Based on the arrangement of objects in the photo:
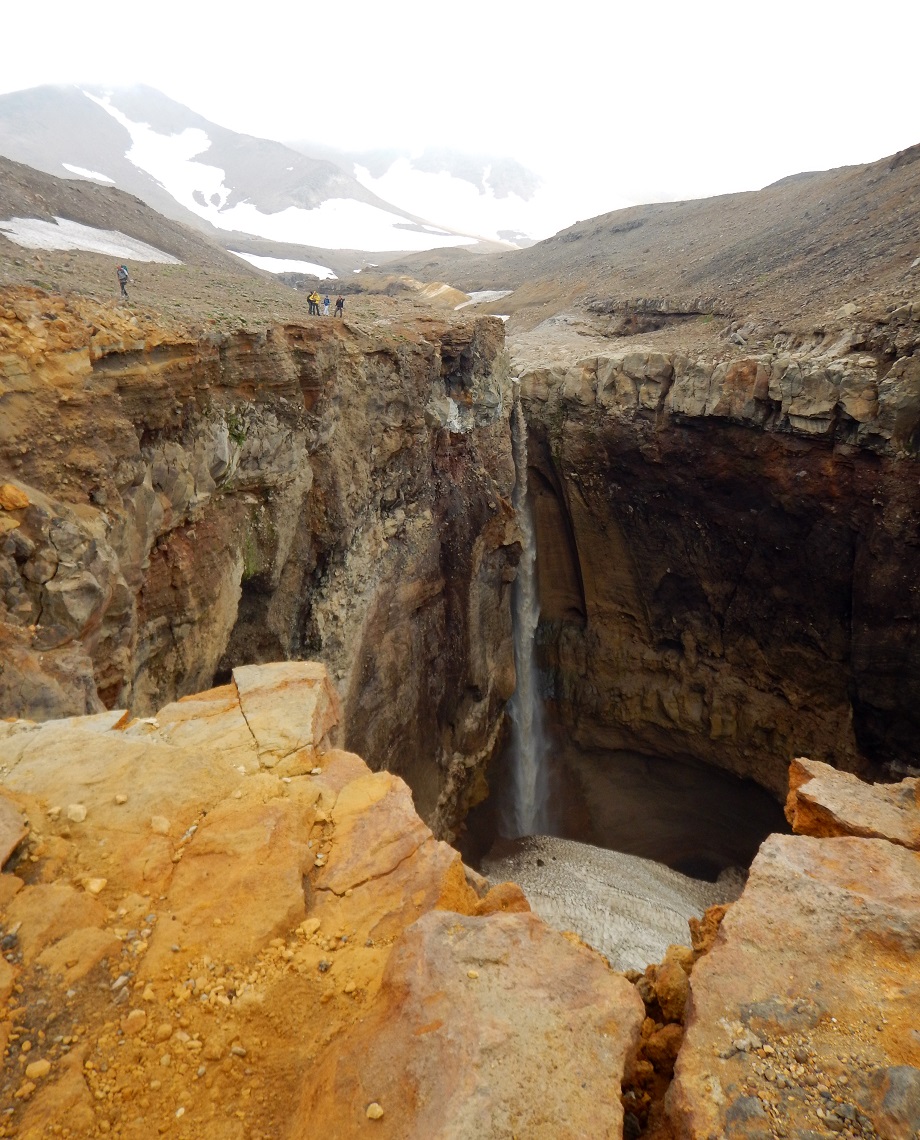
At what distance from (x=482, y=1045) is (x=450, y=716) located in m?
15.5

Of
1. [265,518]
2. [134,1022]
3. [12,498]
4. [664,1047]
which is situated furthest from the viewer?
[265,518]

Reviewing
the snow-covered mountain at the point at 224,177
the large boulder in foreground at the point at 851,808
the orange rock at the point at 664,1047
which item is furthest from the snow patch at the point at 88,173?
the orange rock at the point at 664,1047

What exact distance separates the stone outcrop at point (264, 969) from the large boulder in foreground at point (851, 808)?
332 cm

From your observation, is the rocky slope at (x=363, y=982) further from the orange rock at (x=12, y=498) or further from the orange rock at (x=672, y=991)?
the orange rock at (x=12, y=498)

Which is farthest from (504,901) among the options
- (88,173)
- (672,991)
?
(88,173)

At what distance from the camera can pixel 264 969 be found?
447 centimetres

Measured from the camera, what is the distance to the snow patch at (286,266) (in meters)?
52.8

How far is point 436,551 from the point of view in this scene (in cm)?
Answer: 1766

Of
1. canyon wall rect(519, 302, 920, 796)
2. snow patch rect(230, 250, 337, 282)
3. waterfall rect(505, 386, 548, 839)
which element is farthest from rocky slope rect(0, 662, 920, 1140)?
snow patch rect(230, 250, 337, 282)

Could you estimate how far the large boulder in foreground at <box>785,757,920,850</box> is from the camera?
6250 mm

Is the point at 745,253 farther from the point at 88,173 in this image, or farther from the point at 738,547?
the point at 88,173

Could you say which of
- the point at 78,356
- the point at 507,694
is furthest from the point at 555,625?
the point at 78,356

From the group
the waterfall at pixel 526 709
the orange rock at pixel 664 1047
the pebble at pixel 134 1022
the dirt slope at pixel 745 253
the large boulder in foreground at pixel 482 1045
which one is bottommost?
the waterfall at pixel 526 709

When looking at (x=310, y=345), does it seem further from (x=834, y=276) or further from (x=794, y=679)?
(x=834, y=276)
